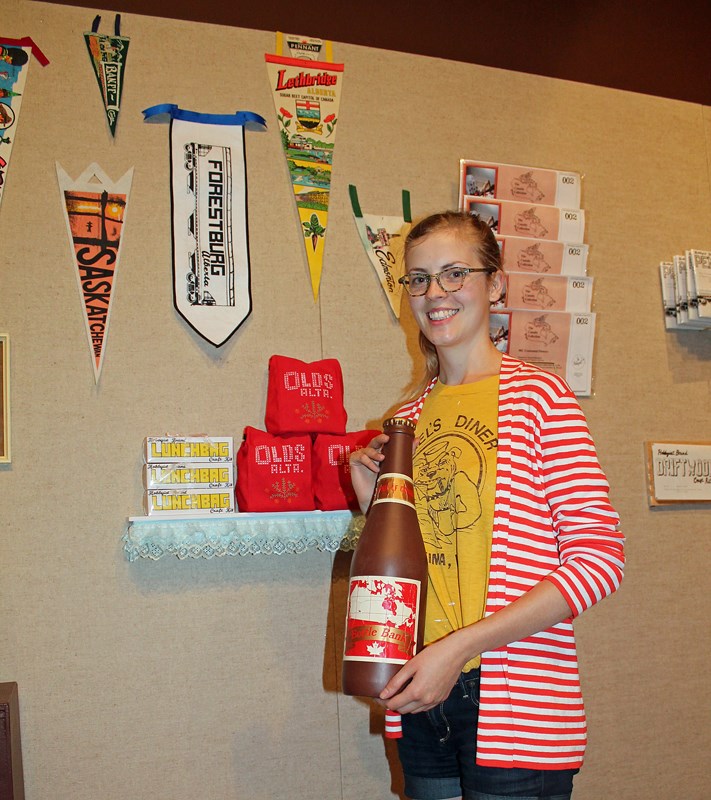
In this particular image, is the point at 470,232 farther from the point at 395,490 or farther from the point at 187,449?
the point at 187,449

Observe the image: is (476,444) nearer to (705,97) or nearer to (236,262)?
(236,262)

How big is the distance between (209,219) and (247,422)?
1.88 ft

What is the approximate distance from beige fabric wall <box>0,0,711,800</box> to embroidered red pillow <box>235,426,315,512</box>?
168 mm

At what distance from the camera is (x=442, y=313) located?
136cm

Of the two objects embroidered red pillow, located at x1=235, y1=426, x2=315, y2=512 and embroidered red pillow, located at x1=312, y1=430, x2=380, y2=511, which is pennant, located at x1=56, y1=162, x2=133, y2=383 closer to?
embroidered red pillow, located at x1=235, y1=426, x2=315, y2=512

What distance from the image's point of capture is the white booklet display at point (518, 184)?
2.47 m

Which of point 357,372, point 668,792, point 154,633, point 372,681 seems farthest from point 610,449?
point 372,681

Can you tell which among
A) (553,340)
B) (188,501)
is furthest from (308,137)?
(188,501)

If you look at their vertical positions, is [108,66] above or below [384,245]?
above

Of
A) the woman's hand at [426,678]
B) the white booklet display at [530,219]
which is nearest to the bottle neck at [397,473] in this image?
the woman's hand at [426,678]

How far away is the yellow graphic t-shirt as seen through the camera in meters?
1.23

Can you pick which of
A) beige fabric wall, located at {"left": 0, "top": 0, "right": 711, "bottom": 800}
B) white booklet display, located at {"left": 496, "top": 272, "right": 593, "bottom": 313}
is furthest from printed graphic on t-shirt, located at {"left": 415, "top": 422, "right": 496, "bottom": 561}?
white booklet display, located at {"left": 496, "top": 272, "right": 593, "bottom": 313}

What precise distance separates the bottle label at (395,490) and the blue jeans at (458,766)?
275mm

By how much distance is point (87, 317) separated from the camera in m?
2.10
